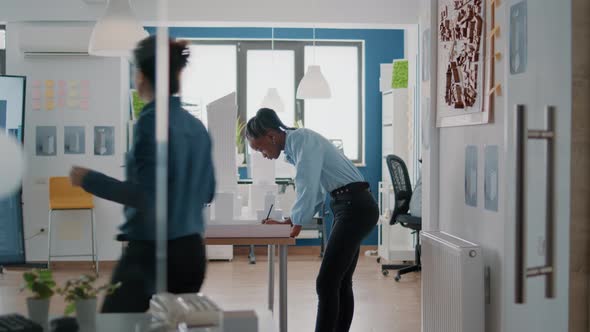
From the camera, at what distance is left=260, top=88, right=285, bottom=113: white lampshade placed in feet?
Result: 23.5

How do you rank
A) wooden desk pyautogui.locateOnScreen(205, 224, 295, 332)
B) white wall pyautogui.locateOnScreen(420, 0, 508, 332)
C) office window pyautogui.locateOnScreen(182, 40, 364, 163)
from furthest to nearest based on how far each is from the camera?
office window pyautogui.locateOnScreen(182, 40, 364, 163), wooden desk pyautogui.locateOnScreen(205, 224, 295, 332), white wall pyautogui.locateOnScreen(420, 0, 508, 332)

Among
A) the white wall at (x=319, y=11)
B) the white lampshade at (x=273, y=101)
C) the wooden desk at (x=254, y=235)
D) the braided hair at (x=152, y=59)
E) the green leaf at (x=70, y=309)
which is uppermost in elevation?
the white wall at (x=319, y=11)

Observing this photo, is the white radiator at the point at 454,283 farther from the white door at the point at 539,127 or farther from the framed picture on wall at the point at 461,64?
the framed picture on wall at the point at 461,64

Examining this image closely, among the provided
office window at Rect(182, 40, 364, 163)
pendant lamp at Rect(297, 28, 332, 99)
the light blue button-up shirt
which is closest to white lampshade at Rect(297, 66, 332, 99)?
pendant lamp at Rect(297, 28, 332, 99)

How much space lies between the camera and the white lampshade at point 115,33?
4.42 ft

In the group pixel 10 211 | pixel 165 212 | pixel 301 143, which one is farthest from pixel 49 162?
pixel 301 143

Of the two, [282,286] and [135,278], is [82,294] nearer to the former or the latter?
[135,278]

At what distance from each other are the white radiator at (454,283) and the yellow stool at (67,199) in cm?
169

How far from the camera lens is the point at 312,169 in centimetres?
330

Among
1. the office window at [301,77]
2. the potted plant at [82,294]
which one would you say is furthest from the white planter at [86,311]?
the office window at [301,77]

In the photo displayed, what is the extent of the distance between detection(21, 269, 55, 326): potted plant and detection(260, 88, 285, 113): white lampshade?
581 centimetres

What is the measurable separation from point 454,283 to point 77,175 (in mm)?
1807

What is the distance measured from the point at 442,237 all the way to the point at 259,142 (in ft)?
3.08

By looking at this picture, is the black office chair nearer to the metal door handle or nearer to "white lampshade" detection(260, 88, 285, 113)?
"white lampshade" detection(260, 88, 285, 113)
